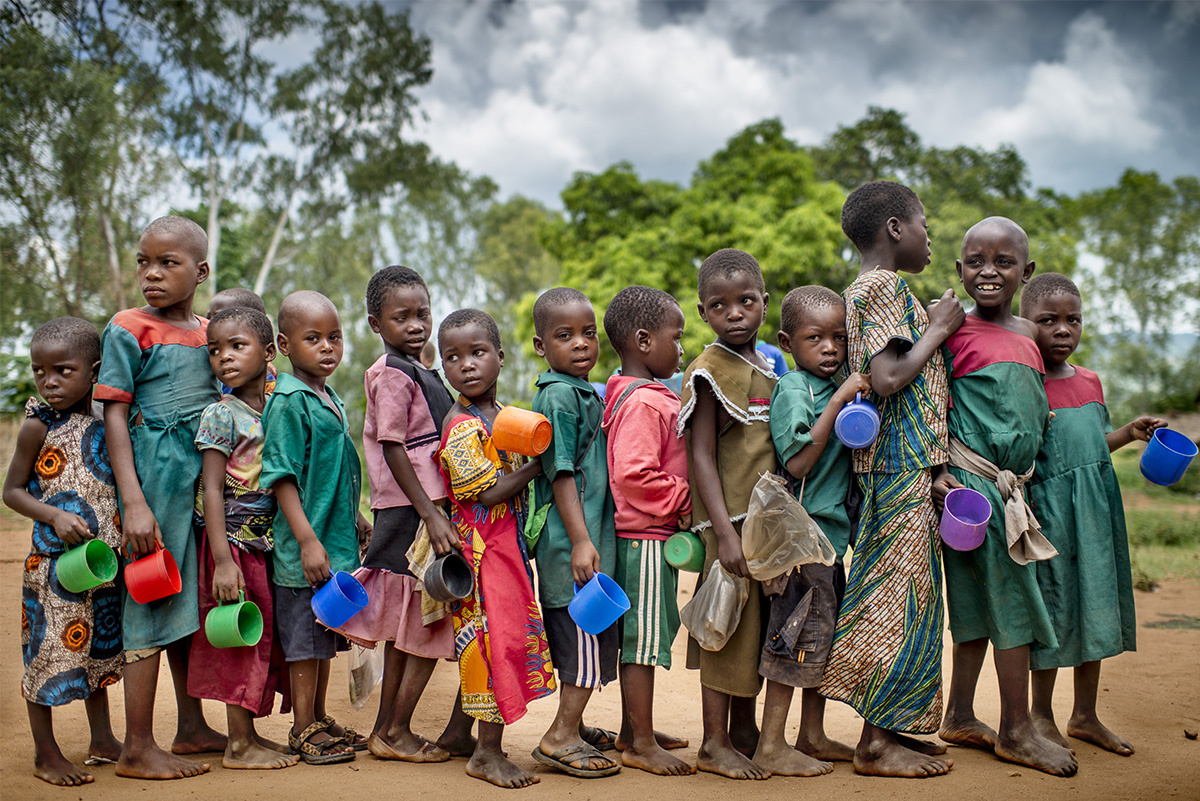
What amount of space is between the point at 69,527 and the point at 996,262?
3.61 meters

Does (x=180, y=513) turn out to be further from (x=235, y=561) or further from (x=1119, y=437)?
(x=1119, y=437)

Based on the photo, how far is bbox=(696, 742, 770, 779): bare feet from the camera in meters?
3.08

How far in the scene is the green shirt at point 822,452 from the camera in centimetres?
313

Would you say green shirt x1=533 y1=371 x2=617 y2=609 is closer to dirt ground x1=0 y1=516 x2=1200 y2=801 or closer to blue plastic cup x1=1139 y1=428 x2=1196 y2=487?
dirt ground x1=0 y1=516 x2=1200 y2=801

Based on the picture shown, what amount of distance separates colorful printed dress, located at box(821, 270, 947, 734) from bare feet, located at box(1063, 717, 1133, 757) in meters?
0.80

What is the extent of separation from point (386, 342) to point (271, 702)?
1500 millimetres

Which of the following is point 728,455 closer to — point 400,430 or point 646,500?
point 646,500

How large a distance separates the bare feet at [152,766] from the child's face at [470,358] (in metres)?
1.67

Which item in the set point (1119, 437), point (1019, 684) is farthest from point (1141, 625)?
point (1019, 684)

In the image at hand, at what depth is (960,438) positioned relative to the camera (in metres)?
3.36

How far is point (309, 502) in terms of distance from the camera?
3.38 meters

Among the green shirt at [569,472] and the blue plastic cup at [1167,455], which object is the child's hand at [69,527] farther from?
the blue plastic cup at [1167,455]

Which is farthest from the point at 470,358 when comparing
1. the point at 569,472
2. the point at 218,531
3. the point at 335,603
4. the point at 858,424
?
the point at 858,424

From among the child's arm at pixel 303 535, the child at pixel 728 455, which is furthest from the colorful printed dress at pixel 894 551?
the child's arm at pixel 303 535
